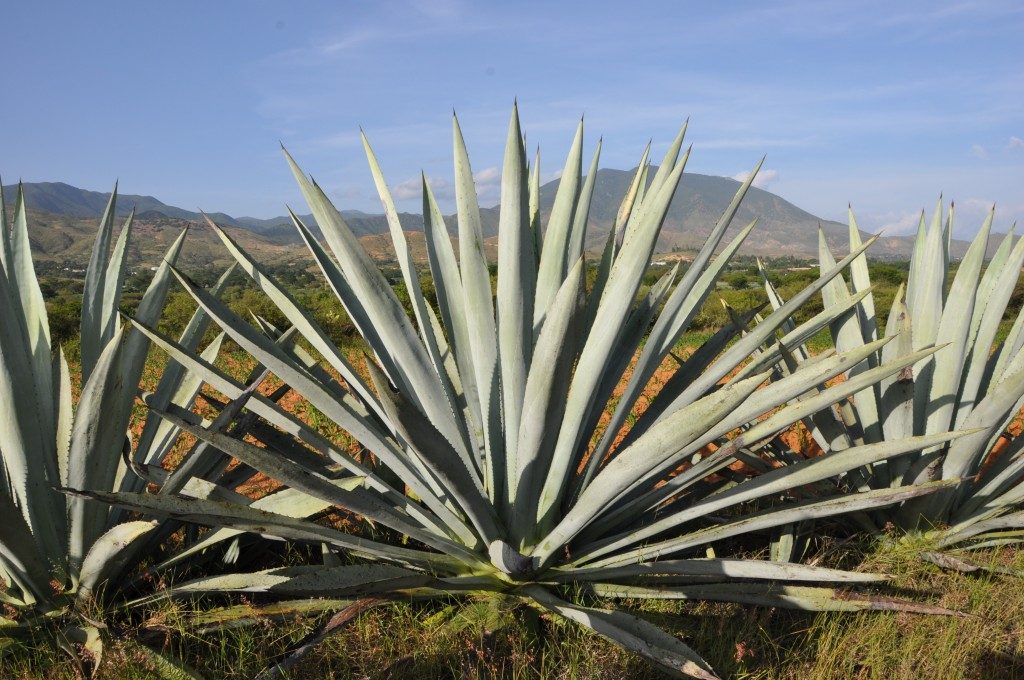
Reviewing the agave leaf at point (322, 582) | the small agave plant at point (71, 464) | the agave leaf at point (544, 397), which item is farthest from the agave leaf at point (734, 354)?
the small agave plant at point (71, 464)

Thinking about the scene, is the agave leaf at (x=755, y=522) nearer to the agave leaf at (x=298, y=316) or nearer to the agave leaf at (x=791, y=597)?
the agave leaf at (x=791, y=597)

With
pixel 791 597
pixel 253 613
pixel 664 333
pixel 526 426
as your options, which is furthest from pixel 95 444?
pixel 791 597

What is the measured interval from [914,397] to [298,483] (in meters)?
2.39

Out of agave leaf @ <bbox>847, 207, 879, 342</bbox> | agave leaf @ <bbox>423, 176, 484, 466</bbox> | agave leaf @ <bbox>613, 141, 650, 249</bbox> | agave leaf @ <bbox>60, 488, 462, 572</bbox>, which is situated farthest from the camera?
agave leaf @ <bbox>847, 207, 879, 342</bbox>

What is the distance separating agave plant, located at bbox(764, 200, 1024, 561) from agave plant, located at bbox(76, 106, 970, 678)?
0.51 metres

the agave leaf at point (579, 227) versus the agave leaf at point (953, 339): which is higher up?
the agave leaf at point (579, 227)

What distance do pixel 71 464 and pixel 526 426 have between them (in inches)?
50.5

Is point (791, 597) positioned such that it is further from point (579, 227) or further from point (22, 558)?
point (22, 558)

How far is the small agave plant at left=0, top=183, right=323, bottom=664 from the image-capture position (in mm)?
1956

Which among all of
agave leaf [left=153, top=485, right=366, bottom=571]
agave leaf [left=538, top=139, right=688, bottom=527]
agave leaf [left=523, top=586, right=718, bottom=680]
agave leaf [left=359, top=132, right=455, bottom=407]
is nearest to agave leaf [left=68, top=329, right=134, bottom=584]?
agave leaf [left=153, top=485, right=366, bottom=571]

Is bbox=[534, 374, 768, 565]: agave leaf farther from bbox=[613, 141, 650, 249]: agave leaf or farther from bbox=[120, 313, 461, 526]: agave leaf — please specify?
bbox=[613, 141, 650, 249]: agave leaf

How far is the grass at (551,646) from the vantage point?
204 cm

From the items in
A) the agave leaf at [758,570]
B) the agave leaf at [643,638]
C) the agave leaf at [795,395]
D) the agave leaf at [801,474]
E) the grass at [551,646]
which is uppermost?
the agave leaf at [795,395]

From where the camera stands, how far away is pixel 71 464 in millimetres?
2018
